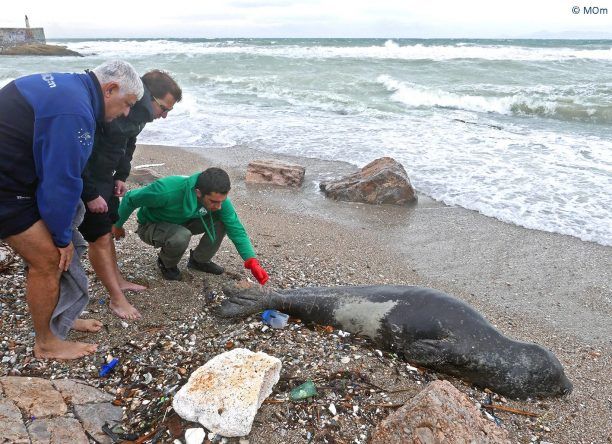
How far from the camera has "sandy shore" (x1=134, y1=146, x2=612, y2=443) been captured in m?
3.91

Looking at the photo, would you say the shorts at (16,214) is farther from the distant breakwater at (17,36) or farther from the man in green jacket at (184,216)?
the distant breakwater at (17,36)

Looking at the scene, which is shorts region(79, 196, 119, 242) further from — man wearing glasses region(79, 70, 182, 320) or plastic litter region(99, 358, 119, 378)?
plastic litter region(99, 358, 119, 378)

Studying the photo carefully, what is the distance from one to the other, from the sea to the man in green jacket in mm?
4062

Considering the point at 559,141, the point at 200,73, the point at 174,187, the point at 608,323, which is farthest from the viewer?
the point at 200,73

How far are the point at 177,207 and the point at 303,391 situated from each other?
1.94 m

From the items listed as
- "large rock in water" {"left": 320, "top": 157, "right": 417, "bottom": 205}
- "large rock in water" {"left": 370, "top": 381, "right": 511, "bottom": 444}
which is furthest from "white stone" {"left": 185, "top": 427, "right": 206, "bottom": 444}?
"large rock in water" {"left": 320, "top": 157, "right": 417, "bottom": 205}

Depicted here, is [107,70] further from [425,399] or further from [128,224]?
[128,224]

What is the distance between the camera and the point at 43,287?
3.11 metres

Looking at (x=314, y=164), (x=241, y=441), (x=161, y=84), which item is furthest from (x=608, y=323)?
(x=314, y=164)

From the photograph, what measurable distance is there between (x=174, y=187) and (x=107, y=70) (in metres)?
1.42

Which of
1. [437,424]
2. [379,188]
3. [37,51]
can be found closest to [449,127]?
[379,188]

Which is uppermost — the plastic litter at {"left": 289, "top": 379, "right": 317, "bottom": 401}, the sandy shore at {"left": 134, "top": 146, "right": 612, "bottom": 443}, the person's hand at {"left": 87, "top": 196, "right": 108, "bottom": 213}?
the person's hand at {"left": 87, "top": 196, "right": 108, "bottom": 213}

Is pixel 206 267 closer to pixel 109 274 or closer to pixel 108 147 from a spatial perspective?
pixel 109 274

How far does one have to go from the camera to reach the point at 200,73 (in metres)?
23.3
